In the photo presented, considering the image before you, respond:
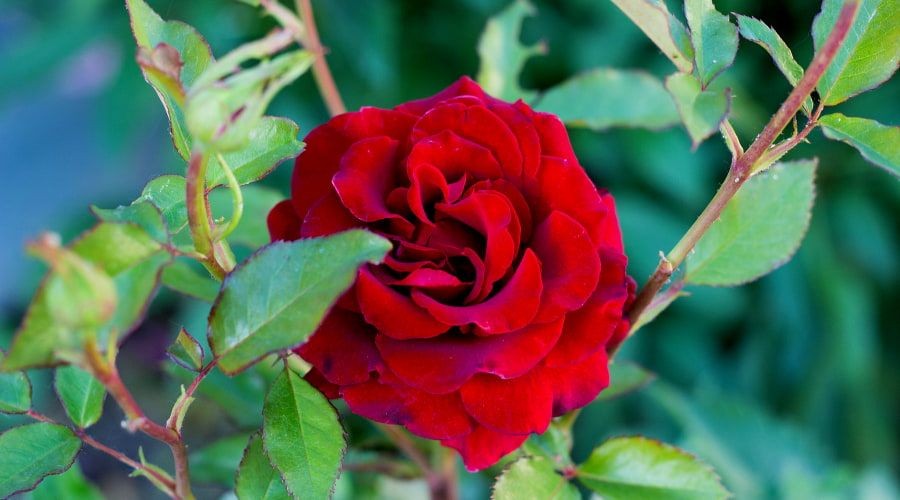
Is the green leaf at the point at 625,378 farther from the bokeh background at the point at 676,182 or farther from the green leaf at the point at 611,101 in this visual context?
the bokeh background at the point at 676,182

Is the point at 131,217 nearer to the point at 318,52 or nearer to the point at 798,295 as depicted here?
the point at 318,52

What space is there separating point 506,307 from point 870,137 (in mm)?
139

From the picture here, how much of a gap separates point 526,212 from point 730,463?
579 millimetres

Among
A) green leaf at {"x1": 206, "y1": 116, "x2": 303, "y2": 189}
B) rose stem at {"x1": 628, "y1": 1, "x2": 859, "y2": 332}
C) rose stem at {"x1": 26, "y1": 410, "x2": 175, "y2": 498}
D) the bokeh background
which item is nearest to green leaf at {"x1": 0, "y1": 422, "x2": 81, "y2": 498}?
rose stem at {"x1": 26, "y1": 410, "x2": 175, "y2": 498}

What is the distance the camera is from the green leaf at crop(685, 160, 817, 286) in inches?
15.0

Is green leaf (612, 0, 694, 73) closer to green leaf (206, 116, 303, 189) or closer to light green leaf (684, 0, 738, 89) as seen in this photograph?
light green leaf (684, 0, 738, 89)

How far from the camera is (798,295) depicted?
108 cm

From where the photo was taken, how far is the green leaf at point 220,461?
50cm

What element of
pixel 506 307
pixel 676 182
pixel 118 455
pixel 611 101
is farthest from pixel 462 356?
pixel 676 182

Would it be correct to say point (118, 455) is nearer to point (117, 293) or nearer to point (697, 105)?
point (117, 293)

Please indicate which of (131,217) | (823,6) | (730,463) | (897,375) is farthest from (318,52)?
(897,375)

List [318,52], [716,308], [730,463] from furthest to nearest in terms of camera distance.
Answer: [716,308]
[730,463]
[318,52]

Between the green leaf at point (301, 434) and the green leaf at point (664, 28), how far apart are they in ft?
0.57

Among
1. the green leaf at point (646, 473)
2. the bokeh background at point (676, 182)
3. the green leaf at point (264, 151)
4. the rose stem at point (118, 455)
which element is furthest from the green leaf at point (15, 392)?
the bokeh background at point (676, 182)
